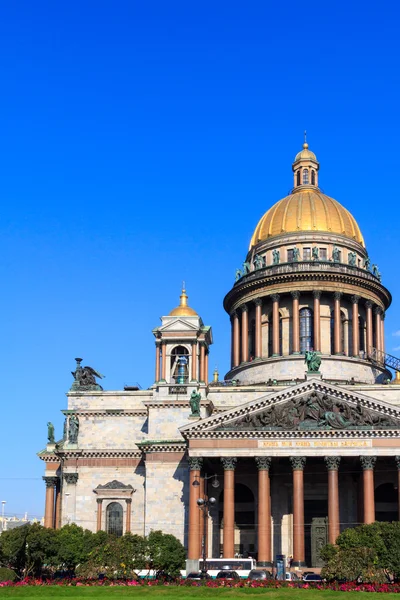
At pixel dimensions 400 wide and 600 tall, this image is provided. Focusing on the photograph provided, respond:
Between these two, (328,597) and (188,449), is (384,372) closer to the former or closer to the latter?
(188,449)

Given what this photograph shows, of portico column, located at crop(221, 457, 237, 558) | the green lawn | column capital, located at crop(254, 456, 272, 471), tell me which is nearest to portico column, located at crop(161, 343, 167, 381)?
portico column, located at crop(221, 457, 237, 558)

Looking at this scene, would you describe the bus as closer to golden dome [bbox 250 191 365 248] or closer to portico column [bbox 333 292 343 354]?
portico column [bbox 333 292 343 354]

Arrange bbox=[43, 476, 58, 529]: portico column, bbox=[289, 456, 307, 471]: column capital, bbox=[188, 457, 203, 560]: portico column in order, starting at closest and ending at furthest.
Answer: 1. bbox=[188, 457, 203, 560]: portico column
2. bbox=[289, 456, 307, 471]: column capital
3. bbox=[43, 476, 58, 529]: portico column

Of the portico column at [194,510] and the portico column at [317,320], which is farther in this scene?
the portico column at [317,320]

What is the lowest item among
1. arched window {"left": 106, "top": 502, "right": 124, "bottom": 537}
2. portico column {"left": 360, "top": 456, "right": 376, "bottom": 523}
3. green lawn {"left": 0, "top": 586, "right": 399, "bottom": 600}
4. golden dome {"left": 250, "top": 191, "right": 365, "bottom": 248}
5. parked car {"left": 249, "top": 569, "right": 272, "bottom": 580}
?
green lawn {"left": 0, "top": 586, "right": 399, "bottom": 600}

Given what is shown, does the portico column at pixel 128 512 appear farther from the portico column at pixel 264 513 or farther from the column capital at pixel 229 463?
the portico column at pixel 264 513

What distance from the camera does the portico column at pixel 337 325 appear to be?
8216 cm

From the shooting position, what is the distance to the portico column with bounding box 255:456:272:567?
204ft

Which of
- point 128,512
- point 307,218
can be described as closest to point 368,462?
point 128,512

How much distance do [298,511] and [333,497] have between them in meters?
2.66

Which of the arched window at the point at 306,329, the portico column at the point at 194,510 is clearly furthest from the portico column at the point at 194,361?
the arched window at the point at 306,329

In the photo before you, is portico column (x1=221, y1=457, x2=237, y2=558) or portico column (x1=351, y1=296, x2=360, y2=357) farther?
portico column (x1=351, y1=296, x2=360, y2=357)

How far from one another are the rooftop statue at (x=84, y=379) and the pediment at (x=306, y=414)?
1528 cm

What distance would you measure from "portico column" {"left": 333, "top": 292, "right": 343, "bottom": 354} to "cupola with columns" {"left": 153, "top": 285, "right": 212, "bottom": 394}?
13.4 metres
